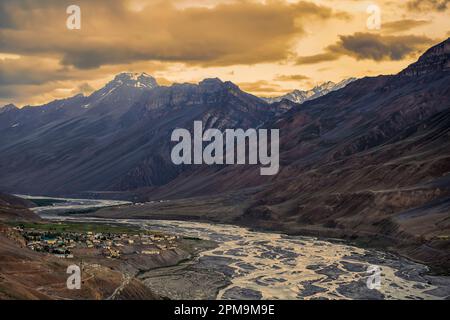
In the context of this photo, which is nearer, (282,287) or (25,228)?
(282,287)

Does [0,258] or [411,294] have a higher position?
[0,258]

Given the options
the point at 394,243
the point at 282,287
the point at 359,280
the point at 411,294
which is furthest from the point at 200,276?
the point at 394,243

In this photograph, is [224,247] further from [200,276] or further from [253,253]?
[200,276]

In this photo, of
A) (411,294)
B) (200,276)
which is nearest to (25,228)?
(200,276)
